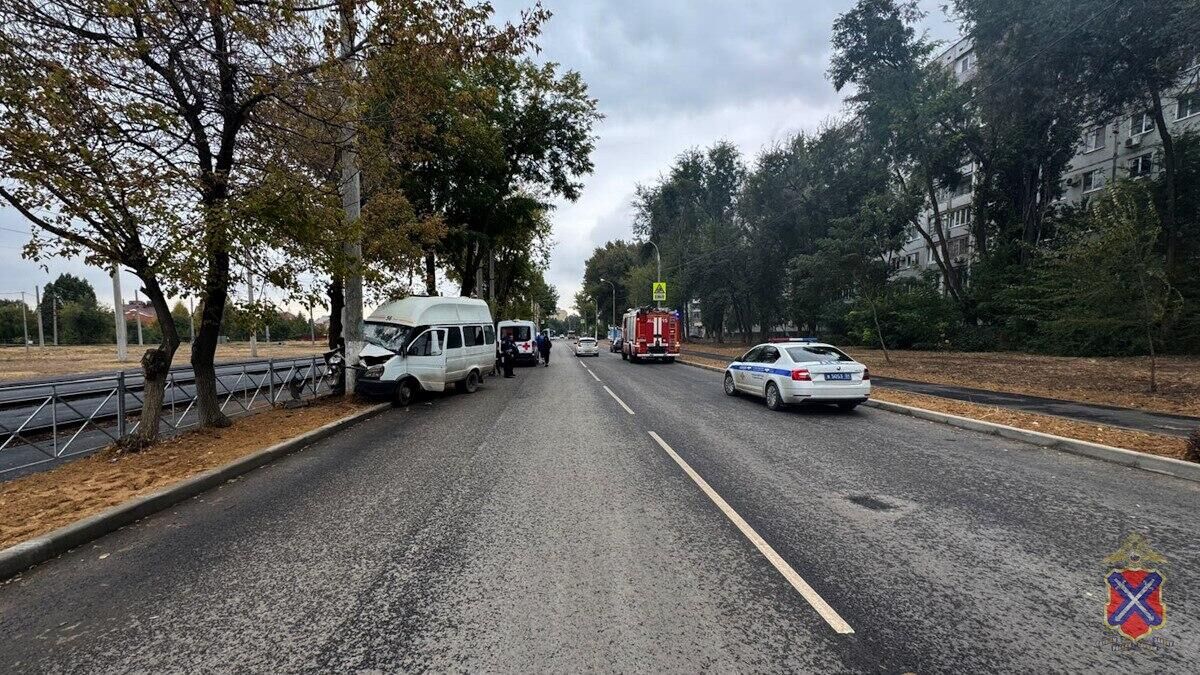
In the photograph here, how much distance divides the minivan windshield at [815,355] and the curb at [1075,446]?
1787 mm

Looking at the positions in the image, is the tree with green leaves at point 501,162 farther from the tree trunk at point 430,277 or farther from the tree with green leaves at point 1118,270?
the tree with green leaves at point 1118,270

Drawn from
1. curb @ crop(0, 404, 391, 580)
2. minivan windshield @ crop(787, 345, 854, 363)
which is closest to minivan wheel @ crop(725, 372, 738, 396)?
minivan windshield @ crop(787, 345, 854, 363)

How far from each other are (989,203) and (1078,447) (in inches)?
1312

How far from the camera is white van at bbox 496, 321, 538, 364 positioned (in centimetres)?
2705

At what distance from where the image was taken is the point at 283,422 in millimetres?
9711

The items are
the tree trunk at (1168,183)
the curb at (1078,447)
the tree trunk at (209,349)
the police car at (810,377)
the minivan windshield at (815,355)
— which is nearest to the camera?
the curb at (1078,447)

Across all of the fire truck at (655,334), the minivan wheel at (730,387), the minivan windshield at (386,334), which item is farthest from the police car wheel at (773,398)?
the fire truck at (655,334)

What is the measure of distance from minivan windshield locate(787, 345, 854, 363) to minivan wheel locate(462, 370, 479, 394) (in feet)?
29.1

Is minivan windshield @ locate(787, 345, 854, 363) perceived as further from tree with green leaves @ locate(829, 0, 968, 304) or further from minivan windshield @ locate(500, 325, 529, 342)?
tree with green leaves @ locate(829, 0, 968, 304)

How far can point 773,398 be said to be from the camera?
11.4m

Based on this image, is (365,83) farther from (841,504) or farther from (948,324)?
(948,324)

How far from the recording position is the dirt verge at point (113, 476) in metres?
4.78

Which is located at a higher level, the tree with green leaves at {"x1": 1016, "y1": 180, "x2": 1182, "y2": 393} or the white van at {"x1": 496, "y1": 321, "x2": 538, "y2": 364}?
the tree with green leaves at {"x1": 1016, "y1": 180, "x2": 1182, "y2": 393}

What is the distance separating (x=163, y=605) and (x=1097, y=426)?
12456 mm
